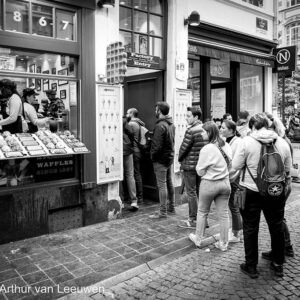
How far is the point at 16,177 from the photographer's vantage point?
5.55 metres

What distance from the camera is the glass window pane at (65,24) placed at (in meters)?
5.77

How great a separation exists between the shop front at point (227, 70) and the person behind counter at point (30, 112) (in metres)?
3.73

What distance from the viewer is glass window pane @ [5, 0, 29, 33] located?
5254 mm

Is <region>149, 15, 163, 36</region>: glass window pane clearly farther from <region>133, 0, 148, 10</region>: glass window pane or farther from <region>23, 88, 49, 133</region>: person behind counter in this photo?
<region>23, 88, 49, 133</region>: person behind counter

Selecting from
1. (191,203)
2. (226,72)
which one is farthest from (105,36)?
(226,72)

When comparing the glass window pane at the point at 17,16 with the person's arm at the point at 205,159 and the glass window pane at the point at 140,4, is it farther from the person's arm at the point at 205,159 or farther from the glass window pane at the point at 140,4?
the person's arm at the point at 205,159

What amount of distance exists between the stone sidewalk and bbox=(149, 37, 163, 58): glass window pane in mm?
3434

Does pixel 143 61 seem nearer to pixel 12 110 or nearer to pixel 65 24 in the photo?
pixel 65 24

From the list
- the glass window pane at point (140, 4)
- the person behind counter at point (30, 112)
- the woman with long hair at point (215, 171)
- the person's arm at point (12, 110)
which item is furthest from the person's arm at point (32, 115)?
the glass window pane at point (140, 4)

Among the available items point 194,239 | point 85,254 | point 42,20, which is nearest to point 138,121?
point 42,20

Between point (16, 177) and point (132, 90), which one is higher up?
point (132, 90)

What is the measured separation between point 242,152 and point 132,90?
15.2ft

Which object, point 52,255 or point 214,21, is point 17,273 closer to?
point 52,255

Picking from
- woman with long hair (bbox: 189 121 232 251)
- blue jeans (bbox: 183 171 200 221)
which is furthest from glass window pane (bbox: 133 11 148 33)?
woman with long hair (bbox: 189 121 232 251)
